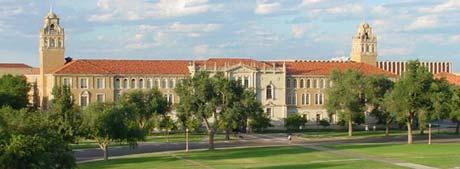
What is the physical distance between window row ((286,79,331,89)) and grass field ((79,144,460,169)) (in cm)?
5836

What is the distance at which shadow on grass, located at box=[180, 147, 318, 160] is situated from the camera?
76.1 m

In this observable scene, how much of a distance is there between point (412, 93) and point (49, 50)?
234 feet

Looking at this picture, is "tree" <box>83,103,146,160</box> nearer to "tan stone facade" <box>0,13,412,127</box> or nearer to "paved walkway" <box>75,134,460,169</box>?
"paved walkway" <box>75,134,460,169</box>

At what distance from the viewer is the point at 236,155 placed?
3093 inches

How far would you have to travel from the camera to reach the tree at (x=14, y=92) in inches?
4558

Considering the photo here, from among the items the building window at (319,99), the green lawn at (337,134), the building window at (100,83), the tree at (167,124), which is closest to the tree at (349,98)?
the green lawn at (337,134)

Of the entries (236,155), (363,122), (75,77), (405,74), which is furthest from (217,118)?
(75,77)

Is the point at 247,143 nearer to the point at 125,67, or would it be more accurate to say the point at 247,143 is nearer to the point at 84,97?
the point at 84,97

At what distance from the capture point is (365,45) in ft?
541

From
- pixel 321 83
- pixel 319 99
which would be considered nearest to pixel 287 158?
pixel 319 99

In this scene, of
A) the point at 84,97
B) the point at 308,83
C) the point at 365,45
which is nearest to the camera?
the point at 84,97

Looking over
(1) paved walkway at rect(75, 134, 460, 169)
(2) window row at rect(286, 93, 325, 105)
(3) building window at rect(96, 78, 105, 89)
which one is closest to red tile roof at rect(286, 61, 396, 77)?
(2) window row at rect(286, 93, 325, 105)

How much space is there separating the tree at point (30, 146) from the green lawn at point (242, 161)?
1799cm

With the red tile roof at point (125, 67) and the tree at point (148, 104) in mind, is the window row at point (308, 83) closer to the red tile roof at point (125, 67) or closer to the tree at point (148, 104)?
the red tile roof at point (125, 67)
